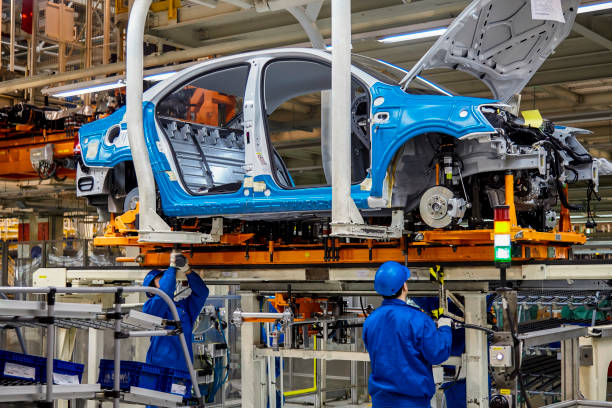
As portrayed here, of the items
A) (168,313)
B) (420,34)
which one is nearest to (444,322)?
(168,313)

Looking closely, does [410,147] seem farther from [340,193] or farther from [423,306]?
[423,306]

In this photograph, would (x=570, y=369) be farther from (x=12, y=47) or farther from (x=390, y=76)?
(x=12, y=47)

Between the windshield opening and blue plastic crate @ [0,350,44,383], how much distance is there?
2.77 meters

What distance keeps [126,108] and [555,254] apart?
3347 millimetres

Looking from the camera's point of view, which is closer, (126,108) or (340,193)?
(340,193)

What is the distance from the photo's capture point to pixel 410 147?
17.1ft

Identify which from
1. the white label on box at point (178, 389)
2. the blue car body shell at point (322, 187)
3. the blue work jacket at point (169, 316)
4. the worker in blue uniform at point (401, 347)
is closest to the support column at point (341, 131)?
the blue car body shell at point (322, 187)

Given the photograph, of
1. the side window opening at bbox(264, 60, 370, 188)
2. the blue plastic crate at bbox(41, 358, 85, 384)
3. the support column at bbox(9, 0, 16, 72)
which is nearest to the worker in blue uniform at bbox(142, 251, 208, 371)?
the side window opening at bbox(264, 60, 370, 188)

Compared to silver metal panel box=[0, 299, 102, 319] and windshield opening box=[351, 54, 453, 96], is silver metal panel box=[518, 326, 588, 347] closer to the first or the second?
windshield opening box=[351, 54, 453, 96]

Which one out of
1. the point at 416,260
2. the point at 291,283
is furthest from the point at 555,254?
the point at 291,283

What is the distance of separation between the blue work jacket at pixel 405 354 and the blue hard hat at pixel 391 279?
0.27 feet

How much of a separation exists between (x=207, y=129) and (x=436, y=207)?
8.30 ft

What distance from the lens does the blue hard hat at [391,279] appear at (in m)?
4.52

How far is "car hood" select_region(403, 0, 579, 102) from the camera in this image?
16.7 ft
